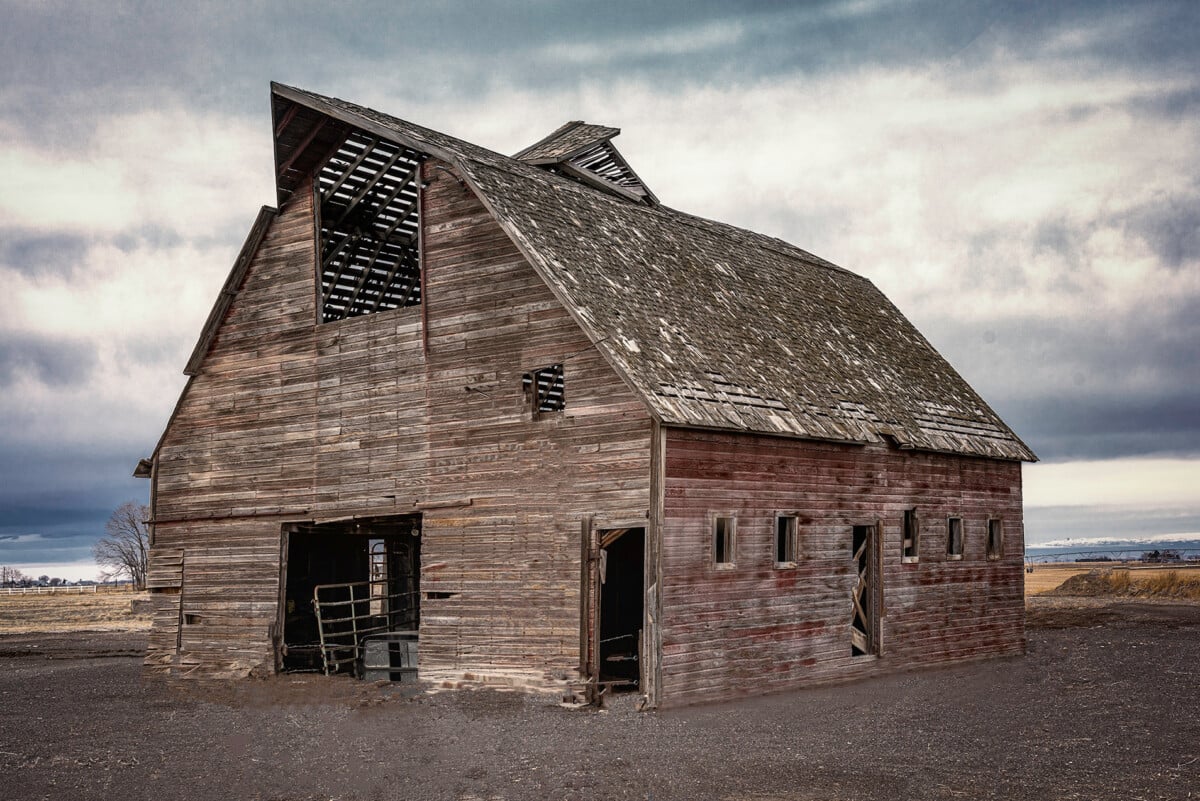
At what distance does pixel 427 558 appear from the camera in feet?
73.6

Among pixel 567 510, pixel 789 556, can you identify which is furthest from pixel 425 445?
pixel 789 556

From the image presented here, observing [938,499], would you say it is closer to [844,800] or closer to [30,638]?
[844,800]

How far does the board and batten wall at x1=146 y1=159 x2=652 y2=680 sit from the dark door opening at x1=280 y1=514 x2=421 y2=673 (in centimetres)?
132

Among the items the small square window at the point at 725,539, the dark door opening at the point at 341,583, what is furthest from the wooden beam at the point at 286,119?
the small square window at the point at 725,539

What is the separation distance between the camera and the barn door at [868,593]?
80.8 feet

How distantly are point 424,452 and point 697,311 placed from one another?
19.4 feet

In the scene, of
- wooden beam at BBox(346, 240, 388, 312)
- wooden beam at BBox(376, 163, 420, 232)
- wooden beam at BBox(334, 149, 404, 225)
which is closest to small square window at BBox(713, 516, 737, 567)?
wooden beam at BBox(376, 163, 420, 232)

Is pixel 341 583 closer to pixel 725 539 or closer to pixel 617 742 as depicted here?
pixel 725 539

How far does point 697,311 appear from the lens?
79.9 ft

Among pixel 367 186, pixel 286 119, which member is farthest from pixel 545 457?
pixel 286 119

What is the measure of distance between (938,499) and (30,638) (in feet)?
110

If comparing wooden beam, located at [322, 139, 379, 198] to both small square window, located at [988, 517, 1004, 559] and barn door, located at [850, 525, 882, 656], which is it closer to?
barn door, located at [850, 525, 882, 656]

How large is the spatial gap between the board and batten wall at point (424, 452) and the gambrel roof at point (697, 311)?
641 millimetres

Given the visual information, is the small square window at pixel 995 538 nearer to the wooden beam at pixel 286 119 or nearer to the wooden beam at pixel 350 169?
the wooden beam at pixel 350 169
